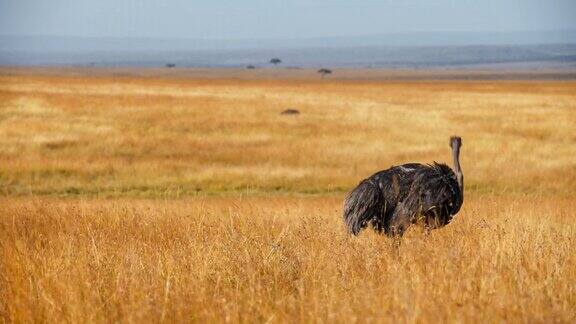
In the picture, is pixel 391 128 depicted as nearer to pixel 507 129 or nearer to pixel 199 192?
pixel 507 129

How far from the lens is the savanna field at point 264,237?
5.21m

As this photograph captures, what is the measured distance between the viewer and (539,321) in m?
4.68

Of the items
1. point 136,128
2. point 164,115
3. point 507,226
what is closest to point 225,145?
point 136,128

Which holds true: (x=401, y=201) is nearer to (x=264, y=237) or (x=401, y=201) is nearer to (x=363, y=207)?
(x=363, y=207)

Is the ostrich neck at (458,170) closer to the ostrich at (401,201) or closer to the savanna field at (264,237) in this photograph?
the ostrich at (401,201)

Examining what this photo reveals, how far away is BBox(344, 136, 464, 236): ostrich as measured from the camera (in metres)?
7.66

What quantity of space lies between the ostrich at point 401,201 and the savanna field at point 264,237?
0.67 ft

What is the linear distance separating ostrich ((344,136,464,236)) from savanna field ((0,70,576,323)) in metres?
0.21

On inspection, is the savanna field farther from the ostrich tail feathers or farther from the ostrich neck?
the ostrich neck

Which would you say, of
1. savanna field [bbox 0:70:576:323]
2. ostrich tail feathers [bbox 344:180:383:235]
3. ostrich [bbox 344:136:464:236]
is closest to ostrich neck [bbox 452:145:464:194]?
ostrich [bbox 344:136:464:236]

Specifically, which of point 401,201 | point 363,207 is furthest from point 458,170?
point 363,207

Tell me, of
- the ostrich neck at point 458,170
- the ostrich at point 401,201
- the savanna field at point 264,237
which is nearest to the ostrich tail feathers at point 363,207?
the ostrich at point 401,201

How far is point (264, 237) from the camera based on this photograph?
8156 millimetres

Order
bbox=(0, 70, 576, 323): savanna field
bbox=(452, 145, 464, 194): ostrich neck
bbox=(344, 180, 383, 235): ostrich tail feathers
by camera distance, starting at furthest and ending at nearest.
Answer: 1. bbox=(452, 145, 464, 194): ostrich neck
2. bbox=(344, 180, 383, 235): ostrich tail feathers
3. bbox=(0, 70, 576, 323): savanna field
